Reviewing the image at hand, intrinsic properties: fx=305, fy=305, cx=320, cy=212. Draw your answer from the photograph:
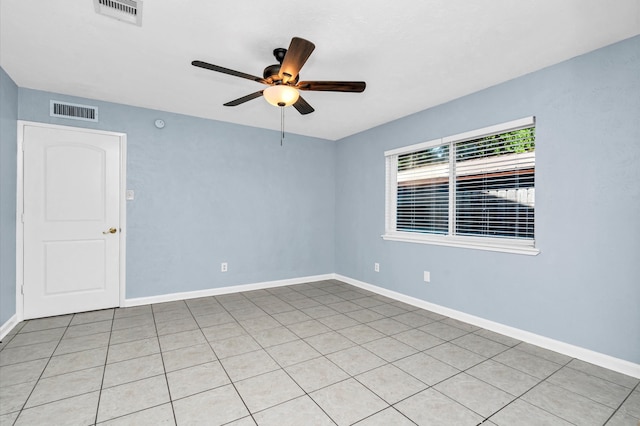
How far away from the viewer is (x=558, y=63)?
8.77 ft

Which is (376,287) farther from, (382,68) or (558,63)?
(558,63)

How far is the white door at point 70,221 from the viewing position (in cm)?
338

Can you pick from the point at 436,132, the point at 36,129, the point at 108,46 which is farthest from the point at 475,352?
the point at 36,129

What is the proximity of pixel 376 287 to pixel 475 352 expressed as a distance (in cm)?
198

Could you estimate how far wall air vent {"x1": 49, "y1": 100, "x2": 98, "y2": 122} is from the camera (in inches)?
136

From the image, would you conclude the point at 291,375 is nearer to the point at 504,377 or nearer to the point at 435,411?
the point at 435,411

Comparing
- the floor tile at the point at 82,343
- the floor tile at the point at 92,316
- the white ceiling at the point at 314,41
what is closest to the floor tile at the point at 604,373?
the white ceiling at the point at 314,41

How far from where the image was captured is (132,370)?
2.31 meters

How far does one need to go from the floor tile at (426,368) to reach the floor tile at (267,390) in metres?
0.88

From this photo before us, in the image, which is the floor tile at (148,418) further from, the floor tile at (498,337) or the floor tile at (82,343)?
the floor tile at (498,337)

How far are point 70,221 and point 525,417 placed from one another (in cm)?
463

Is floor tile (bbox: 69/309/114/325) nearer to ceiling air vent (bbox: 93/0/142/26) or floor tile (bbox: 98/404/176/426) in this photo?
floor tile (bbox: 98/404/176/426)

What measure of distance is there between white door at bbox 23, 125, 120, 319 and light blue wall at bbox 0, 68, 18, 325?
0.49 feet

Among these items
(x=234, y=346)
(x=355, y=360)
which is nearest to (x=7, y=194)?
(x=234, y=346)
